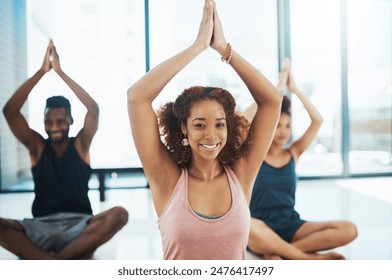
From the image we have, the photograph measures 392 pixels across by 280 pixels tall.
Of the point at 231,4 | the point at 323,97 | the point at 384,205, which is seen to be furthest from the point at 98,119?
the point at 384,205

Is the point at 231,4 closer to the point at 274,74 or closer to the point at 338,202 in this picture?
the point at 274,74

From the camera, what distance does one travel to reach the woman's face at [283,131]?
60.5 inches

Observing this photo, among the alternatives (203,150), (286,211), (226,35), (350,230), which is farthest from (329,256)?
(226,35)

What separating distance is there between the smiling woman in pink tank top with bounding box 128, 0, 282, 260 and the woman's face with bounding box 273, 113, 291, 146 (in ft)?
0.59

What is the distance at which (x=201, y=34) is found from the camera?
4.58ft

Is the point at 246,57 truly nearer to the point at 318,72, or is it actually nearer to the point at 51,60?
the point at 318,72

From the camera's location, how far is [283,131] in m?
1.55

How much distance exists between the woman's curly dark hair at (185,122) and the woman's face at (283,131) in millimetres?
219

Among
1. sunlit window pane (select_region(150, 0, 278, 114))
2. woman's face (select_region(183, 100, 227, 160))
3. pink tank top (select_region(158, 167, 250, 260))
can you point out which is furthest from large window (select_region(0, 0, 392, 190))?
pink tank top (select_region(158, 167, 250, 260))

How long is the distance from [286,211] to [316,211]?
0.50ft

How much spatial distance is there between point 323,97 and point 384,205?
2.10 feet

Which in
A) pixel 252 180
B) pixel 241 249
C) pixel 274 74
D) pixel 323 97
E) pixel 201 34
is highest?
pixel 201 34

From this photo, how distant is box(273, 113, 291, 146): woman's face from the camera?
5.04 feet

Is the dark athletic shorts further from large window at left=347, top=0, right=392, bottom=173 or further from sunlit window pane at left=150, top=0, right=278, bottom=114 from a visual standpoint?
large window at left=347, top=0, right=392, bottom=173
